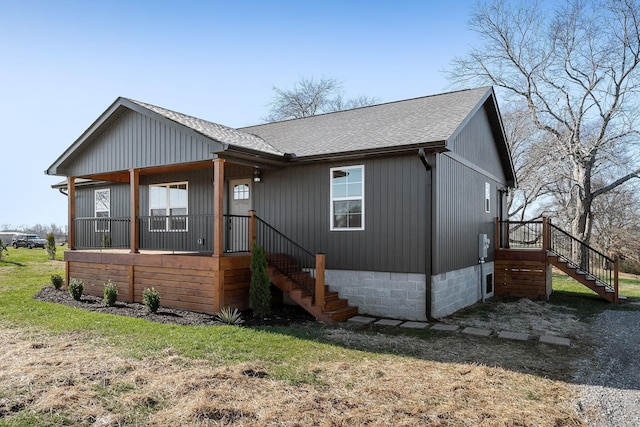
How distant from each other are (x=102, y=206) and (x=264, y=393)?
12.6 meters

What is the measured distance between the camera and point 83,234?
50.4 feet

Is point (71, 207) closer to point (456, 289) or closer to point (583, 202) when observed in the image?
point (456, 289)

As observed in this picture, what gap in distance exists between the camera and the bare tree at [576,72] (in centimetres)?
1689

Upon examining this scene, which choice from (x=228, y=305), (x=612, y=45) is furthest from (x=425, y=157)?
(x=612, y=45)

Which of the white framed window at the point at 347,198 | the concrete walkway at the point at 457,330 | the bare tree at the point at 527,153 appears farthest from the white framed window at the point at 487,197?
the bare tree at the point at 527,153

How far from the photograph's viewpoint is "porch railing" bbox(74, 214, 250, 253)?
10.5 metres

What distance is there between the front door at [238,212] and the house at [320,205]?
33 mm

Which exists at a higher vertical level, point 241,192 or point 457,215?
point 241,192

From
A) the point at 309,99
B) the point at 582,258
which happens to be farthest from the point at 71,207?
the point at 309,99

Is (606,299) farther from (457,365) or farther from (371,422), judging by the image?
(371,422)

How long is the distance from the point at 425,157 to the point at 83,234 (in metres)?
13.2

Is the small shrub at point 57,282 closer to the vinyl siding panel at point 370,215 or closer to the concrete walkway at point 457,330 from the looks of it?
the vinyl siding panel at point 370,215

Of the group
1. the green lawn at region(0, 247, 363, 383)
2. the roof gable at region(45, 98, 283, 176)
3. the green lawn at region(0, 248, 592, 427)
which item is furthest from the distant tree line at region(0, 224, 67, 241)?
the green lawn at region(0, 248, 592, 427)

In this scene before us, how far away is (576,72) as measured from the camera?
17.9 meters
